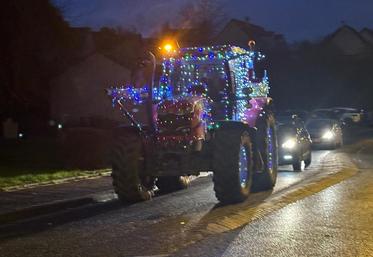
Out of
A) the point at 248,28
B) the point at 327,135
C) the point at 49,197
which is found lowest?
the point at 49,197

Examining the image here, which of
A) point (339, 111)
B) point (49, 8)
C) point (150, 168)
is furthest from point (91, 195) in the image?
point (339, 111)

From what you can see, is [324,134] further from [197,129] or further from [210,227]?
[210,227]

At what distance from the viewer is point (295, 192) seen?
44.2ft

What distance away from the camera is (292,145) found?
18922 millimetres

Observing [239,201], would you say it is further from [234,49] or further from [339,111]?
[339,111]

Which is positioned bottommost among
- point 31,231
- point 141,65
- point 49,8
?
point 31,231

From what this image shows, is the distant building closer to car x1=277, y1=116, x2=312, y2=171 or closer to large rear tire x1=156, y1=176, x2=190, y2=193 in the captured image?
car x1=277, y1=116, x2=312, y2=171

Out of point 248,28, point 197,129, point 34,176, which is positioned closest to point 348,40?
point 248,28

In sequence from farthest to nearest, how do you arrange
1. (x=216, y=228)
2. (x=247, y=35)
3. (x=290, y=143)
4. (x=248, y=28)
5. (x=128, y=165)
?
(x=248, y=28), (x=247, y=35), (x=290, y=143), (x=128, y=165), (x=216, y=228)

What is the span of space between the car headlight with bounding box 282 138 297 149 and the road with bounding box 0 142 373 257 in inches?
179

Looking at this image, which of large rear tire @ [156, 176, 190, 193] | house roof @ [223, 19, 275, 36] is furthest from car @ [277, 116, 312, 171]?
house roof @ [223, 19, 275, 36]

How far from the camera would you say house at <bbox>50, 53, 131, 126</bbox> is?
4741cm

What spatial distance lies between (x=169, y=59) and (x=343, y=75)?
181ft

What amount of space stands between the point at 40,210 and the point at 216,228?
3939 mm
